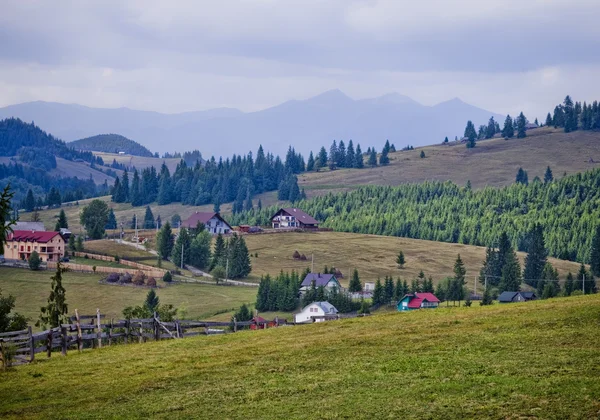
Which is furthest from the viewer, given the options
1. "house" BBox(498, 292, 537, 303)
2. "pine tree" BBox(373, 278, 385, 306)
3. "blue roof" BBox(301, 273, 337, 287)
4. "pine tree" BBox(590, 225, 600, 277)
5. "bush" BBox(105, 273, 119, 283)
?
"pine tree" BBox(590, 225, 600, 277)

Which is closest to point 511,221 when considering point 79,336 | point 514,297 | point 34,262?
point 514,297

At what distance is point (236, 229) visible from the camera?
18838cm

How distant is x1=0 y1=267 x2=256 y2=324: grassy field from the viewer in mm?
101188

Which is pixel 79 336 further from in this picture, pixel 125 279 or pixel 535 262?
pixel 535 262

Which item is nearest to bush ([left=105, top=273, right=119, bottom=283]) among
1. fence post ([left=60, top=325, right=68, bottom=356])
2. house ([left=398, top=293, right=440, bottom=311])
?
house ([left=398, top=293, right=440, bottom=311])

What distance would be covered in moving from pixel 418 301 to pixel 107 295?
37687mm

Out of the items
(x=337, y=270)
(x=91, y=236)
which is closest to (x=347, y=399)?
(x=337, y=270)

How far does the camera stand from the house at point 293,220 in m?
192

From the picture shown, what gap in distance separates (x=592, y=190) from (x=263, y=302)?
112864 mm

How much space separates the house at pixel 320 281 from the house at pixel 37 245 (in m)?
41.2

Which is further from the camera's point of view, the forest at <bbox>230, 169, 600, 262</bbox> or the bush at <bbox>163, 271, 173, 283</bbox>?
the forest at <bbox>230, 169, 600, 262</bbox>

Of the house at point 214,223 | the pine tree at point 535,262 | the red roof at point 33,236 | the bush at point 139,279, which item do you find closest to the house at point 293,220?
the house at point 214,223

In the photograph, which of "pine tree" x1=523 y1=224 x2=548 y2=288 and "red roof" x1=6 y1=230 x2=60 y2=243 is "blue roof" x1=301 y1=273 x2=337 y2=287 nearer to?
"pine tree" x1=523 y1=224 x2=548 y2=288

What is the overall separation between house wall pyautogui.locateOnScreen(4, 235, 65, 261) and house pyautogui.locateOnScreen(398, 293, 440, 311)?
5801cm
